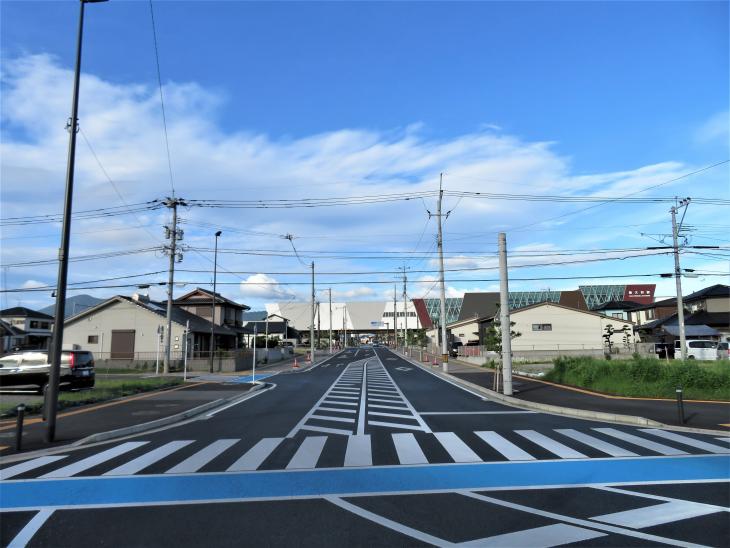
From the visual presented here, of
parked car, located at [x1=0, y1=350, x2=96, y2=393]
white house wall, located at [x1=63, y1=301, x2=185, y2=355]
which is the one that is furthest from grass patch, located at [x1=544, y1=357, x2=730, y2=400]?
white house wall, located at [x1=63, y1=301, x2=185, y2=355]

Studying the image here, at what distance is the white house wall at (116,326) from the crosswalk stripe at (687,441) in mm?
39465

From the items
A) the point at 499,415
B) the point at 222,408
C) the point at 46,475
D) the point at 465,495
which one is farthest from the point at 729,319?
the point at 46,475

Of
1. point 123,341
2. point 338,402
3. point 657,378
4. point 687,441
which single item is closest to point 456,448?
point 687,441

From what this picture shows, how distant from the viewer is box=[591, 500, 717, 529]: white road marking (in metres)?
5.85

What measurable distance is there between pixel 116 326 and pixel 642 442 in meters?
44.3

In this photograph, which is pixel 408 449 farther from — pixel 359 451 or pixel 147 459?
pixel 147 459

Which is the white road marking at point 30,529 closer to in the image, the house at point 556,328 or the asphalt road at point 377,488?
the asphalt road at point 377,488

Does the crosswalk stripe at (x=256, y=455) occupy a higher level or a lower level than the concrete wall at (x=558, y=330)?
lower

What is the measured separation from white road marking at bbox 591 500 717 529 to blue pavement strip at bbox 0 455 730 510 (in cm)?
120

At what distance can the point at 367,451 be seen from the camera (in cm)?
990

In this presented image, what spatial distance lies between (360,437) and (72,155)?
30.1ft

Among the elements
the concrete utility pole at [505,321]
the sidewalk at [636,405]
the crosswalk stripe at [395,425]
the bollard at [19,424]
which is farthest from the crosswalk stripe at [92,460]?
the concrete utility pole at [505,321]

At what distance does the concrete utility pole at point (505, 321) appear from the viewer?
2044cm

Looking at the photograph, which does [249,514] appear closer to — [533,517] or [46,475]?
[533,517]
